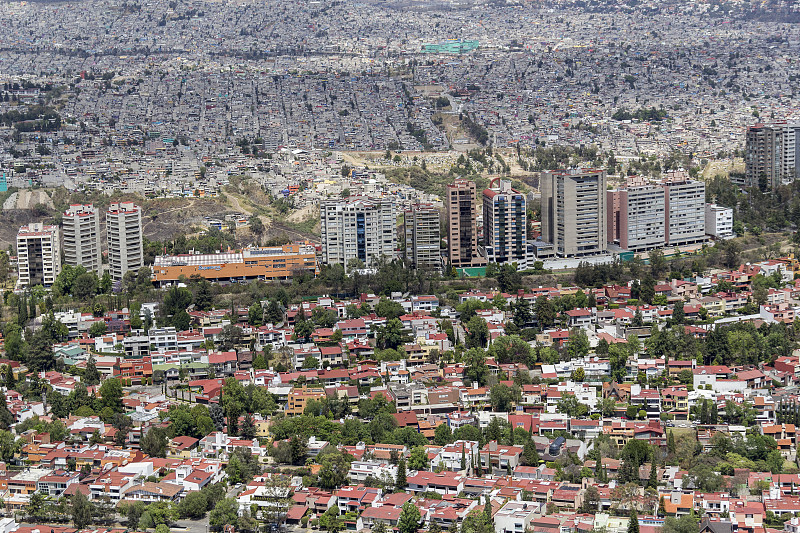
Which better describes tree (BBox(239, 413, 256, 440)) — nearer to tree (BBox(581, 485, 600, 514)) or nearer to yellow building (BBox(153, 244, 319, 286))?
tree (BBox(581, 485, 600, 514))

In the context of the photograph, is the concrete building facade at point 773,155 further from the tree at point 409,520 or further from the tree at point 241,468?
the tree at point 409,520

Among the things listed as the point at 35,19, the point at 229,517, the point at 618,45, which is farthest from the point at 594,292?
the point at 35,19

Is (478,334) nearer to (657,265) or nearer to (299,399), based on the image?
(299,399)

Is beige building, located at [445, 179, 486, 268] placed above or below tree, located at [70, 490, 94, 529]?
above

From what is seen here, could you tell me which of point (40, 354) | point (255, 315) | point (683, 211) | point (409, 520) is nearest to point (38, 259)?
point (40, 354)

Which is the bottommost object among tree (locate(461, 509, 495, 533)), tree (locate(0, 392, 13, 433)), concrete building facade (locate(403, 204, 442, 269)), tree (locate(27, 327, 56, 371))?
tree (locate(461, 509, 495, 533))

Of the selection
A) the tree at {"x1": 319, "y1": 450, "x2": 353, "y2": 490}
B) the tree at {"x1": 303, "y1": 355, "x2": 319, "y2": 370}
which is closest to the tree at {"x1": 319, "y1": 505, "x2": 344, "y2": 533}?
the tree at {"x1": 319, "y1": 450, "x2": 353, "y2": 490}

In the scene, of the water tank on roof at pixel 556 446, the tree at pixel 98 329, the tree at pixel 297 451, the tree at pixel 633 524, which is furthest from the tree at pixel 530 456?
the tree at pixel 98 329
